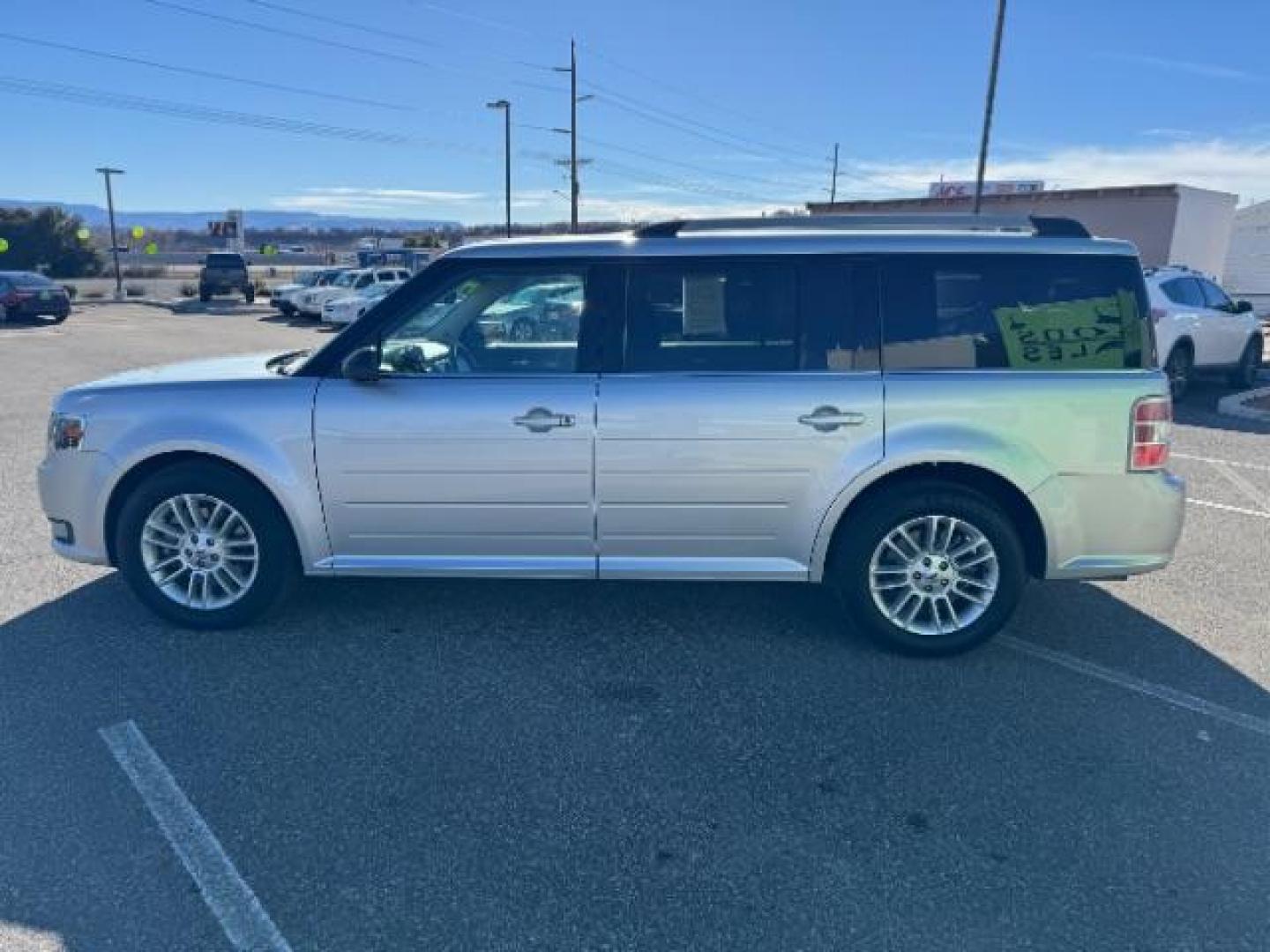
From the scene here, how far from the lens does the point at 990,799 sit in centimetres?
299

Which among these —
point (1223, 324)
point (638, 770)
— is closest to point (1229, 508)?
point (638, 770)

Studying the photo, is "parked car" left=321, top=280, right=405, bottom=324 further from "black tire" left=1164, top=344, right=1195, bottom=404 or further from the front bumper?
the front bumper

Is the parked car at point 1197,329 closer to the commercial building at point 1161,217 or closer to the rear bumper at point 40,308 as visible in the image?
the commercial building at point 1161,217

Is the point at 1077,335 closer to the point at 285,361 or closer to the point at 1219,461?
the point at 285,361

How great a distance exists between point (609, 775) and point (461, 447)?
1.61 metres

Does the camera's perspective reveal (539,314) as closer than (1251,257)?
Yes

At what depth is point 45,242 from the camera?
1828 inches

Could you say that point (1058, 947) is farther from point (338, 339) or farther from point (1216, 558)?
point (1216, 558)

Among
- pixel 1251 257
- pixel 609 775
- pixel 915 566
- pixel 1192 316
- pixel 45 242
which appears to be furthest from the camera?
pixel 45 242

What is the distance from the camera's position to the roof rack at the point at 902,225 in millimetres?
4082

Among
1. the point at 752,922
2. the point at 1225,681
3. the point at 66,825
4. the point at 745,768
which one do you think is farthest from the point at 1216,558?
the point at 66,825

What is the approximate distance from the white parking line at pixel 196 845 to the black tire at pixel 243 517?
876mm

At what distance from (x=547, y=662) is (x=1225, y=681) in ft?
9.74

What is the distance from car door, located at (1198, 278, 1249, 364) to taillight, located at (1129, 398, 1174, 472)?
9.25 metres
